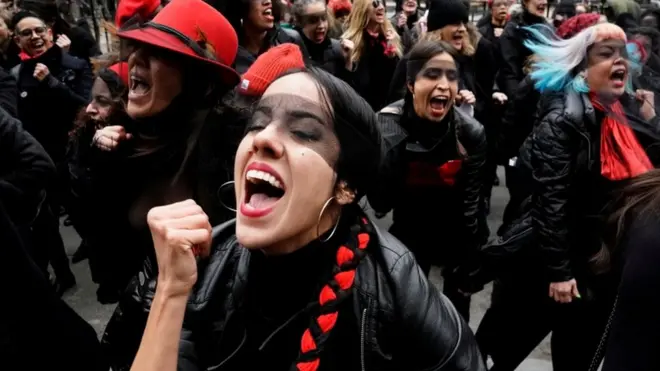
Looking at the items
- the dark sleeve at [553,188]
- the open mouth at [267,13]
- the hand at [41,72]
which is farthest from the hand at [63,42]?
the dark sleeve at [553,188]

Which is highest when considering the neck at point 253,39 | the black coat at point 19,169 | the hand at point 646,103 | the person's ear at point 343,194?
the hand at point 646,103

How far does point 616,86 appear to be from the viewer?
3057mm

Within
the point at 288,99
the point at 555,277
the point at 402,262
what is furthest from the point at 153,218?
the point at 555,277

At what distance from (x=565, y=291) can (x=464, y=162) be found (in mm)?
835

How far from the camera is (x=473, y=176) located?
3.61m

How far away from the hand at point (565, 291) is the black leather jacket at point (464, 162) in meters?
0.67

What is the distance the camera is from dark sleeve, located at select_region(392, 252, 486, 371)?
167cm

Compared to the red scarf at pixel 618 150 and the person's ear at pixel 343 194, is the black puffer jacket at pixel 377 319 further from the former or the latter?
the red scarf at pixel 618 150

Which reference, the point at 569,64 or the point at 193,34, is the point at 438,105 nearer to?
the point at 569,64

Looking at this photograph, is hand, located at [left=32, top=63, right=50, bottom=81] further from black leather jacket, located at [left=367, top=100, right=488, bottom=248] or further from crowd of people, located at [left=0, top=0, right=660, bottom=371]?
black leather jacket, located at [left=367, top=100, right=488, bottom=248]

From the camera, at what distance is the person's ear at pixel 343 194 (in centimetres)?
175

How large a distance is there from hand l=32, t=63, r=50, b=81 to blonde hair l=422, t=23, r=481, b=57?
266cm

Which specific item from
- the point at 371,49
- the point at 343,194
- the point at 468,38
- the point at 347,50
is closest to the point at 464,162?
the point at 343,194

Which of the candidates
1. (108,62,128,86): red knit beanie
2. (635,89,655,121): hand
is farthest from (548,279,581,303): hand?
(108,62,128,86): red knit beanie
